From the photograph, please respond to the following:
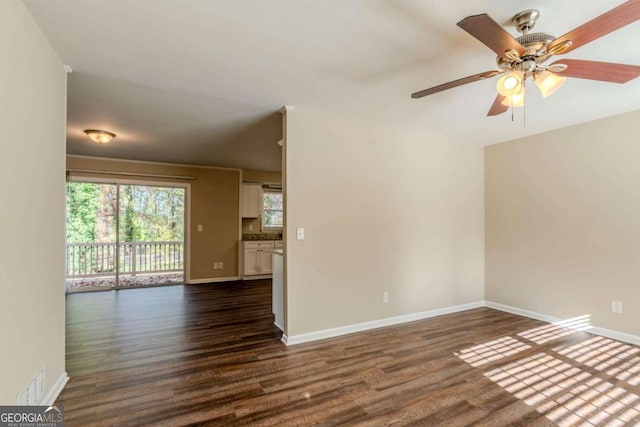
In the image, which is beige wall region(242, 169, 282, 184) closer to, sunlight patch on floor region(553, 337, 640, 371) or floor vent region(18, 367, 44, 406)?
floor vent region(18, 367, 44, 406)

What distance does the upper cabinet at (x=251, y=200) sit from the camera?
6727 millimetres

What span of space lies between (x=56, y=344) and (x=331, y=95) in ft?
9.70

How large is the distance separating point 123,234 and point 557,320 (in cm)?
751

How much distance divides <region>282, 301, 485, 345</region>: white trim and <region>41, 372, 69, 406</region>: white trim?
177 centimetres

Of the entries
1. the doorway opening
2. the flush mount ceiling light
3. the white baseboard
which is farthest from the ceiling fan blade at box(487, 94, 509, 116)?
the doorway opening

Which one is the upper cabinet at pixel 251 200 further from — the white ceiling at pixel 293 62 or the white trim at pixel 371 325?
the white trim at pixel 371 325

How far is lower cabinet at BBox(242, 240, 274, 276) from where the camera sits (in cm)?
645

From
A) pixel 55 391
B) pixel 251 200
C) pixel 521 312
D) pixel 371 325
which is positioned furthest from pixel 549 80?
pixel 251 200

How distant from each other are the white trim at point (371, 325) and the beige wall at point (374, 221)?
0.06 meters

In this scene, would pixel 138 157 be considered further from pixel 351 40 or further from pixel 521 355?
pixel 521 355

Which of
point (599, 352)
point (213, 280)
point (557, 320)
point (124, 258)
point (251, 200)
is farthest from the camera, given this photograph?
point (251, 200)

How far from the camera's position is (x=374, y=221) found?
3.59 m

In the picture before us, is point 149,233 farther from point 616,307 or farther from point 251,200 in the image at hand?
point 616,307

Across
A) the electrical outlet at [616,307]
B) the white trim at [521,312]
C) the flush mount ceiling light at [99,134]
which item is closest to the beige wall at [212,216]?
the flush mount ceiling light at [99,134]
